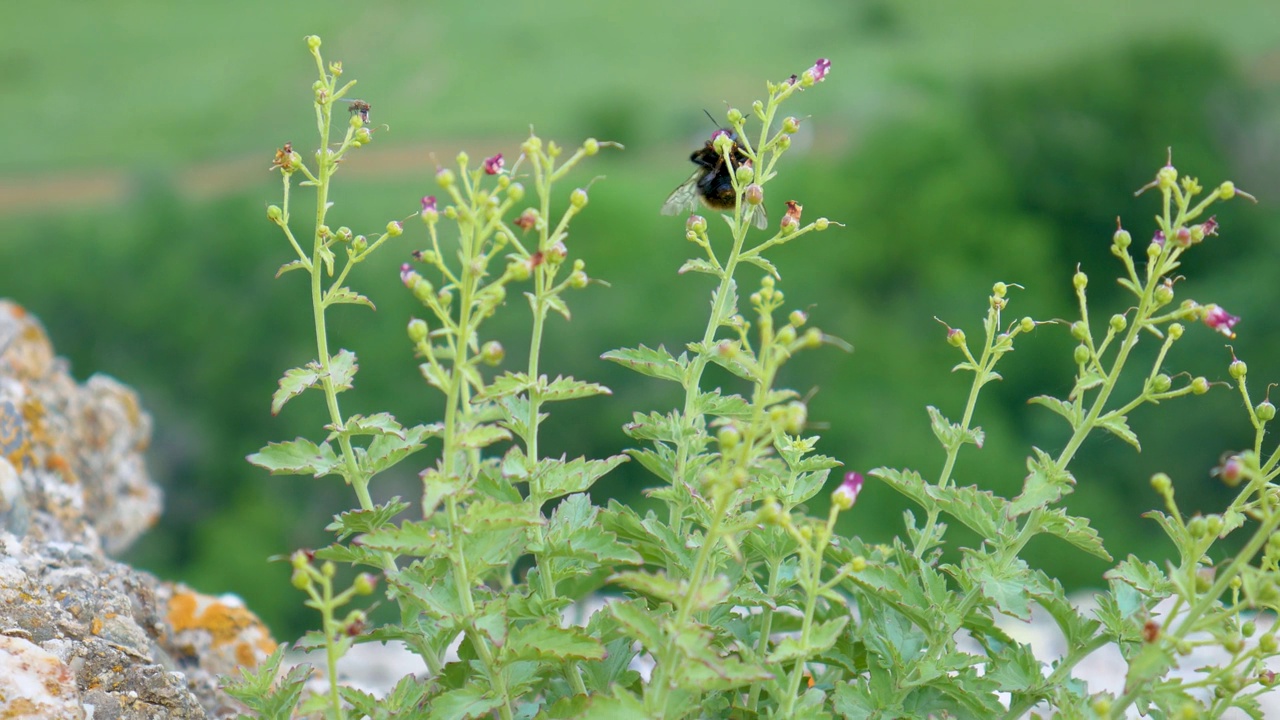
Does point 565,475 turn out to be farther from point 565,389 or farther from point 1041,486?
point 1041,486

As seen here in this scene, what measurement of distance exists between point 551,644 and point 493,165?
1.12 meters

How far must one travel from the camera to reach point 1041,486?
9.42 ft

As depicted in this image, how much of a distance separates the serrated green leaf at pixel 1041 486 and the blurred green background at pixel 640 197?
19.0 metres

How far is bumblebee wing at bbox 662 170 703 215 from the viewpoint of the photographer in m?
3.80

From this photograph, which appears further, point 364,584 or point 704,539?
point 704,539

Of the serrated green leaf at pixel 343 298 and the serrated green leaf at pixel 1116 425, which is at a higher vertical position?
the serrated green leaf at pixel 343 298

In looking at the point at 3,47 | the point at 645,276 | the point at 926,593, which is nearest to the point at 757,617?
the point at 926,593

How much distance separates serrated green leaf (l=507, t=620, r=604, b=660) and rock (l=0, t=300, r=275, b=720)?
115cm

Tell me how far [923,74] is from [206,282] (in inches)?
1057

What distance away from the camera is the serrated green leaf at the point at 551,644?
8.32ft

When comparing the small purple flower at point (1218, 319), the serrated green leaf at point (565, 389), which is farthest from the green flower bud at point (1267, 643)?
the serrated green leaf at point (565, 389)

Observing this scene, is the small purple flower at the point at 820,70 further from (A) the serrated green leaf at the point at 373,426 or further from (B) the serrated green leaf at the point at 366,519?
(B) the serrated green leaf at the point at 366,519

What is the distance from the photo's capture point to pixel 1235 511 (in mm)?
2836

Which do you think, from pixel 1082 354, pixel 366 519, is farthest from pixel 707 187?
pixel 366 519
